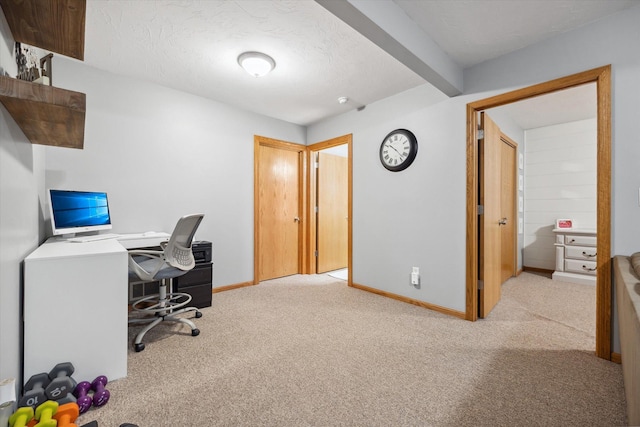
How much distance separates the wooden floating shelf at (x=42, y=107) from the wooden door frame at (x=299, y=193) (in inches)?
89.9

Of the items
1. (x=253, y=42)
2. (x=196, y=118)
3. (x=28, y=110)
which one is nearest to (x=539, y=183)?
(x=253, y=42)

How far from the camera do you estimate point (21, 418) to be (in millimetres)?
1111

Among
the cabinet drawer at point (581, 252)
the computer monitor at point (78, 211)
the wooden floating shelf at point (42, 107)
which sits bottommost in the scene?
the cabinet drawer at point (581, 252)

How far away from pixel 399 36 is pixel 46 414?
8.80 ft

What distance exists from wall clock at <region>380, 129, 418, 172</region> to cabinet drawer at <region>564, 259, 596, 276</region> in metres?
3.04

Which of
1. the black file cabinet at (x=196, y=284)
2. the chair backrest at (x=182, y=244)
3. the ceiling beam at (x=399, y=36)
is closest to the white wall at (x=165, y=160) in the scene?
the black file cabinet at (x=196, y=284)

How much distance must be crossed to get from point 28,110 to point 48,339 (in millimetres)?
1151

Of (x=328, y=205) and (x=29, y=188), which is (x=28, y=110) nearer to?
(x=29, y=188)

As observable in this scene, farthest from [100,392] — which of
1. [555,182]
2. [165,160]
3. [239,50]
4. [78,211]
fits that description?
[555,182]

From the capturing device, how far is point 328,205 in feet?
15.3

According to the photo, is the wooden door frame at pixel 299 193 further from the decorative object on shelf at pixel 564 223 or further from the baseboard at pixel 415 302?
the decorative object on shelf at pixel 564 223

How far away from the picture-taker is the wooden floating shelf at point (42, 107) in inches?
42.6

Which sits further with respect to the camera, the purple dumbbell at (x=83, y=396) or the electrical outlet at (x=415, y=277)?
the electrical outlet at (x=415, y=277)

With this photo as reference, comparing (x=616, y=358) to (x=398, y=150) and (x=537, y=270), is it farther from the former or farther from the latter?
(x=537, y=270)
